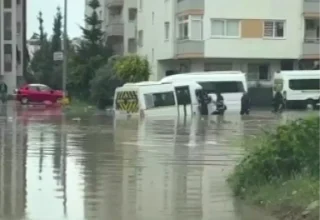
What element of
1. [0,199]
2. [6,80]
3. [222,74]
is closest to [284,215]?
[0,199]

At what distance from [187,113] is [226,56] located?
59.5 ft

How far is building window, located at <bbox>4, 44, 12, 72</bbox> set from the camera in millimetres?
81500

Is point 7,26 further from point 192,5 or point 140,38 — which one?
point 192,5

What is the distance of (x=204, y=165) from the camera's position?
16.7m

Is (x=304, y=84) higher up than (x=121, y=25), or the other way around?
(x=121, y=25)

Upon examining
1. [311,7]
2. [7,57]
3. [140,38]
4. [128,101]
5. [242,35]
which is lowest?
[128,101]

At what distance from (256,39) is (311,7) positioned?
4595mm

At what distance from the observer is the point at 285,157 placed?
1187cm

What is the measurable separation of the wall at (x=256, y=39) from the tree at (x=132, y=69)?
5094 millimetres

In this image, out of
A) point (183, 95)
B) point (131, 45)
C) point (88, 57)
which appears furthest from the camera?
point (131, 45)

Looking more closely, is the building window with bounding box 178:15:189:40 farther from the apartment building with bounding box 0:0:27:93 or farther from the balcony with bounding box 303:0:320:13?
the apartment building with bounding box 0:0:27:93

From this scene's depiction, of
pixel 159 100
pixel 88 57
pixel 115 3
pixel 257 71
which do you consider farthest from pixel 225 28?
pixel 115 3

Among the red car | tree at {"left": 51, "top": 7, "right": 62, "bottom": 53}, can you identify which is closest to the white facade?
the red car

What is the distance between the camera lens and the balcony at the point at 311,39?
191ft
